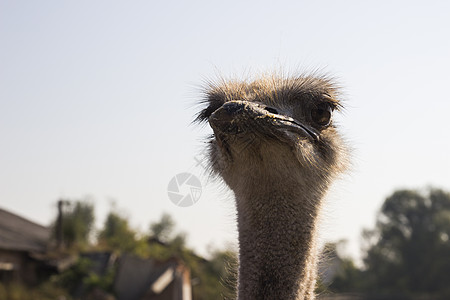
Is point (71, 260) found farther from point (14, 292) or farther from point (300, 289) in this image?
point (300, 289)

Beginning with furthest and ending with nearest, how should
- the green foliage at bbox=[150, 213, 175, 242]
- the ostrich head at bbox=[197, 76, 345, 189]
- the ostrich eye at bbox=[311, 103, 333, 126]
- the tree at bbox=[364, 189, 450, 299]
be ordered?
the tree at bbox=[364, 189, 450, 299]
the green foliage at bbox=[150, 213, 175, 242]
the ostrich eye at bbox=[311, 103, 333, 126]
the ostrich head at bbox=[197, 76, 345, 189]

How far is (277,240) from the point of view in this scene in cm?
259

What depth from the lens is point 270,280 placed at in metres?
2.48

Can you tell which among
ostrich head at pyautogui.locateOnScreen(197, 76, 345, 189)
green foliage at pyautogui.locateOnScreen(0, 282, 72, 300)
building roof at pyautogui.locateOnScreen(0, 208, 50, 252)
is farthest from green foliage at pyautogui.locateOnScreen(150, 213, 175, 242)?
ostrich head at pyautogui.locateOnScreen(197, 76, 345, 189)

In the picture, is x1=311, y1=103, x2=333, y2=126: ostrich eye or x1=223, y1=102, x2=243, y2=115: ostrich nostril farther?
x1=311, y1=103, x2=333, y2=126: ostrich eye

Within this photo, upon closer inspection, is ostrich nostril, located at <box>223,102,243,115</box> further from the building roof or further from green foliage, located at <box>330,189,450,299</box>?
green foliage, located at <box>330,189,450,299</box>

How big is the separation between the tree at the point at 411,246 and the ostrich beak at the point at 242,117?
119 ft

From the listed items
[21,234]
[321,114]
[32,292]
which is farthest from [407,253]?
[321,114]

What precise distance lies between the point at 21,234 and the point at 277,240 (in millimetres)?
23015

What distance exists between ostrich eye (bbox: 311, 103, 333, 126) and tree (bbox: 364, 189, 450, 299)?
118ft

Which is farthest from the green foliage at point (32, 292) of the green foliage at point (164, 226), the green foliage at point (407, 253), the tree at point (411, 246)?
the tree at point (411, 246)

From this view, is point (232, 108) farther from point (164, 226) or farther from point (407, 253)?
point (407, 253)

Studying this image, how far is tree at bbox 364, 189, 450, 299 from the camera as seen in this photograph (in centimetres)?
3838

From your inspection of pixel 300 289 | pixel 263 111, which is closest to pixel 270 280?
pixel 300 289
